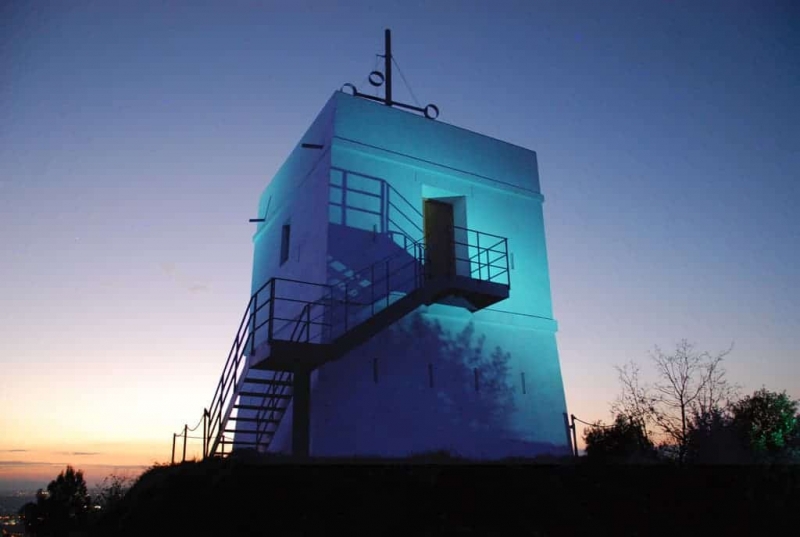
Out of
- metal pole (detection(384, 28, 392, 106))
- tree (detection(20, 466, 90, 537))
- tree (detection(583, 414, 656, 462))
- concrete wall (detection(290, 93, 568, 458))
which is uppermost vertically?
metal pole (detection(384, 28, 392, 106))

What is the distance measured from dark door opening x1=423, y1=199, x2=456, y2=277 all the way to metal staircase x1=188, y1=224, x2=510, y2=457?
0.05m

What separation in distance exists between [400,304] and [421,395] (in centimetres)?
237

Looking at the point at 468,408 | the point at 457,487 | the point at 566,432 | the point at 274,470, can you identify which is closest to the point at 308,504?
the point at 274,470

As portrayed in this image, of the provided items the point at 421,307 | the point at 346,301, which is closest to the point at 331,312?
the point at 346,301

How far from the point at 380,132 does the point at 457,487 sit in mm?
8792

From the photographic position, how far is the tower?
11789 millimetres

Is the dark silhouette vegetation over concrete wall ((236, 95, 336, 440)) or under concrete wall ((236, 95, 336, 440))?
under

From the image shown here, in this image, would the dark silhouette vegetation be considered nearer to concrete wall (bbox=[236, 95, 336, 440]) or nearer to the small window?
concrete wall (bbox=[236, 95, 336, 440])

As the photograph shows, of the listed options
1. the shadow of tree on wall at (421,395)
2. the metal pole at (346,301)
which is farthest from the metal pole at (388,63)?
the shadow of tree on wall at (421,395)

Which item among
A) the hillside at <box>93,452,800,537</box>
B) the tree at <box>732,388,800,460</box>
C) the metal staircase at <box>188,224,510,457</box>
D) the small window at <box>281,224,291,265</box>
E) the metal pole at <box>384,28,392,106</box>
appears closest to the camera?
the hillside at <box>93,452,800,537</box>

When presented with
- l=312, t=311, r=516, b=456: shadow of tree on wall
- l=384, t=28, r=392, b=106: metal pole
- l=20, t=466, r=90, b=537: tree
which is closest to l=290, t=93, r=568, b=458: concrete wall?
l=312, t=311, r=516, b=456: shadow of tree on wall

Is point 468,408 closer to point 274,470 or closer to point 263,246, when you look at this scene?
point 274,470

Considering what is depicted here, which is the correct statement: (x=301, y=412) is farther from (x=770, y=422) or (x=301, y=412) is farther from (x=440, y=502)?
(x=770, y=422)

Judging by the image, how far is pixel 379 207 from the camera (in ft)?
44.6
